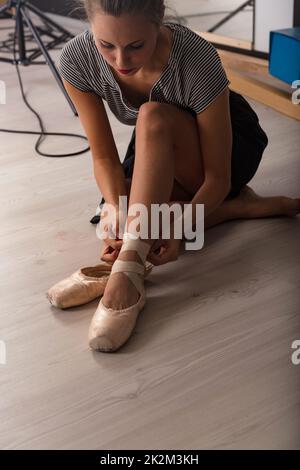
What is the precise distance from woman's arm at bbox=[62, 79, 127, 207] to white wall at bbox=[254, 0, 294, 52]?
1.30 meters

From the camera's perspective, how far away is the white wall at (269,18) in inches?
93.5

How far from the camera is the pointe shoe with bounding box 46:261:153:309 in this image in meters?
1.28

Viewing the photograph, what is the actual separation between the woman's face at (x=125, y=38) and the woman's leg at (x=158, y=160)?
15 cm

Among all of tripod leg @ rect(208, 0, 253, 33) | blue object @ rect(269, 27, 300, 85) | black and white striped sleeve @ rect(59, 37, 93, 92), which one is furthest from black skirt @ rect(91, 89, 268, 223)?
tripod leg @ rect(208, 0, 253, 33)

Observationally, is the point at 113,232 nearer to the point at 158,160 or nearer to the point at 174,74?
the point at 158,160

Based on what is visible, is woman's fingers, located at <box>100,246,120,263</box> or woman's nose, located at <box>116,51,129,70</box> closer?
woman's nose, located at <box>116,51,129,70</box>

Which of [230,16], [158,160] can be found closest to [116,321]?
[158,160]

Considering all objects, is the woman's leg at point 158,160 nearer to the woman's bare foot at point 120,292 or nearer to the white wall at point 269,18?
the woman's bare foot at point 120,292

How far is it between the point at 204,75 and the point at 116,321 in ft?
1.80

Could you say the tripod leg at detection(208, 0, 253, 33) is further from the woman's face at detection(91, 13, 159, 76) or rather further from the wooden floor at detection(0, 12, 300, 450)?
the woman's face at detection(91, 13, 159, 76)

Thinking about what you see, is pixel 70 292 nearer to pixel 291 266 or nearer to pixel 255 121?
pixel 291 266

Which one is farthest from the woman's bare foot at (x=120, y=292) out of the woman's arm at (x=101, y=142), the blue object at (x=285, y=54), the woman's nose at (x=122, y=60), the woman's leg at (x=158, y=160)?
the blue object at (x=285, y=54)

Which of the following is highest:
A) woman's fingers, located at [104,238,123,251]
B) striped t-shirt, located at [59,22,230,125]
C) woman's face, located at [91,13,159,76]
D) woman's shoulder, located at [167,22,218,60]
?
woman's face, located at [91,13,159,76]

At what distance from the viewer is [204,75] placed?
1268mm
